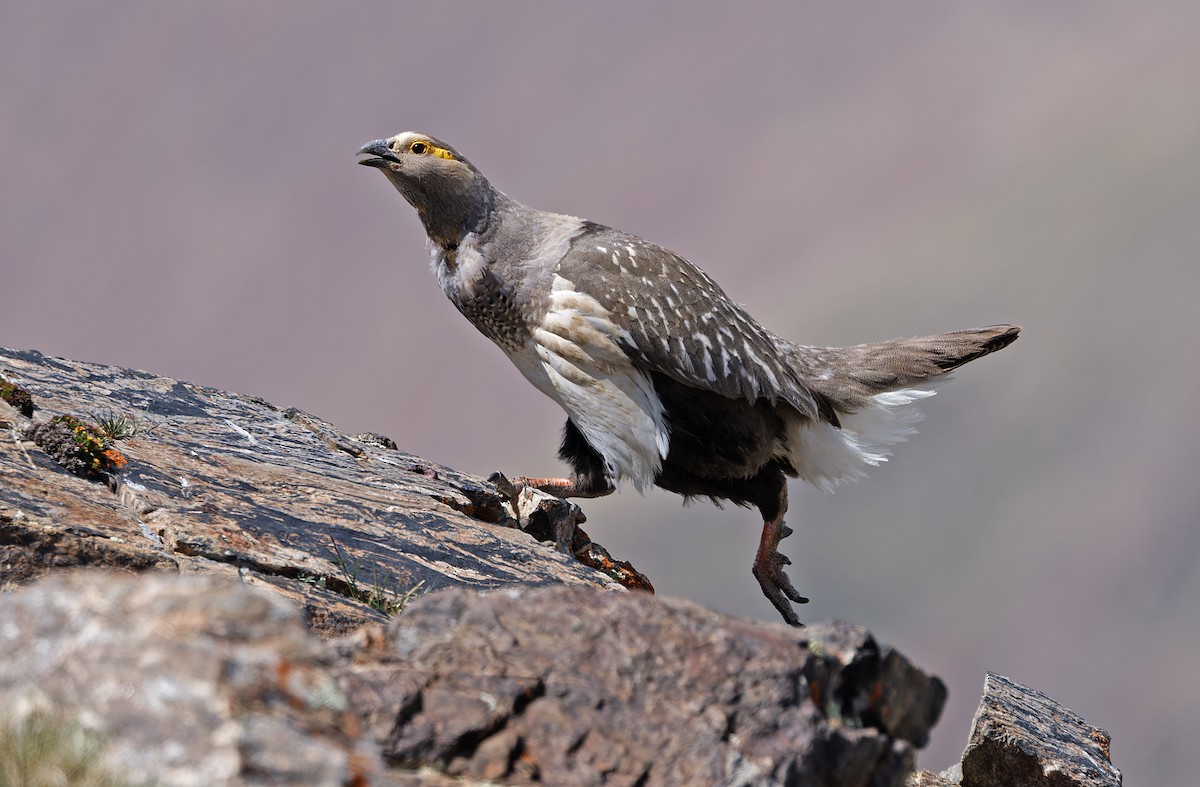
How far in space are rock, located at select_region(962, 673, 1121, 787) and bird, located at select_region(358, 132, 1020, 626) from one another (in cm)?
245

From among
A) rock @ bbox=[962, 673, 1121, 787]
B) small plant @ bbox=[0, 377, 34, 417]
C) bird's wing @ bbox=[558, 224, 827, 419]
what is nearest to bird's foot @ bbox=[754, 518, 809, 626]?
bird's wing @ bbox=[558, 224, 827, 419]

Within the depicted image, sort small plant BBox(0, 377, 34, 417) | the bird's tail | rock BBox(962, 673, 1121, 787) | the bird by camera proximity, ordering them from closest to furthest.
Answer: rock BBox(962, 673, 1121, 787) < small plant BBox(0, 377, 34, 417) < the bird < the bird's tail

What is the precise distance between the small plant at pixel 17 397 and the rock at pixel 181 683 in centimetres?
519

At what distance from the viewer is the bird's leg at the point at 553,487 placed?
9172mm

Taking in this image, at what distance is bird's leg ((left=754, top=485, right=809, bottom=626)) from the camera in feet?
31.9

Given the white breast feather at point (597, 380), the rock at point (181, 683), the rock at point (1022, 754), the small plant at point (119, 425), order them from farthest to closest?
the white breast feather at point (597, 380) < the small plant at point (119, 425) < the rock at point (1022, 754) < the rock at point (181, 683)

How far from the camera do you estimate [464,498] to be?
9.46m

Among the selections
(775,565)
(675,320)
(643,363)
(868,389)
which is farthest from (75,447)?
(868,389)

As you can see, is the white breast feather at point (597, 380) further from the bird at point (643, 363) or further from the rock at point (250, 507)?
the rock at point (250, 507)

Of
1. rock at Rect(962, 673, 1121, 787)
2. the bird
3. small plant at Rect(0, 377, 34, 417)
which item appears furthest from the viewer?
the bird

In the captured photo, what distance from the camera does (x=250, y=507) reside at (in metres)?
7.43

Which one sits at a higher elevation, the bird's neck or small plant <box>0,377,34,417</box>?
the bird's neck

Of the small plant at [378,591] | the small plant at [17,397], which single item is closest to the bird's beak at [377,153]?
the small plant at [17,397]

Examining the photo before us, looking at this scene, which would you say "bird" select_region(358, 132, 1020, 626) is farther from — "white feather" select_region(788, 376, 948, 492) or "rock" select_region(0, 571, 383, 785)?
"rock" select_region(0, 571, 383, 785)
